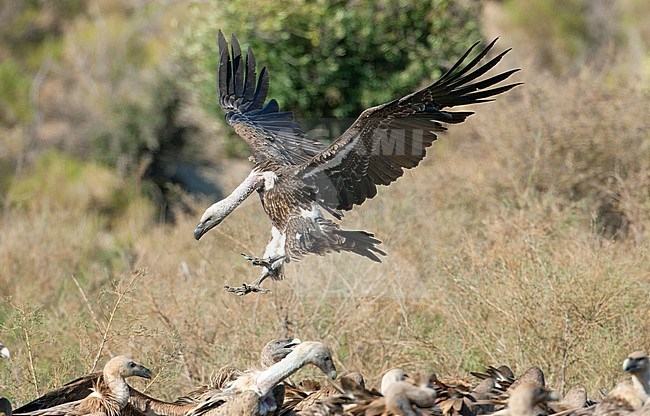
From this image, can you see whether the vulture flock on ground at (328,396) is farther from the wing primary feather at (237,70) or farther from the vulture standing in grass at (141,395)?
the wing primary feather at (237,70)

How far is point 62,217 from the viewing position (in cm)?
1128

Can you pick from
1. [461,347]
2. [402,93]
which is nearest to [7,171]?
[402,93]

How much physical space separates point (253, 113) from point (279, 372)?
308cm

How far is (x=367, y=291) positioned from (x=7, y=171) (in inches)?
380

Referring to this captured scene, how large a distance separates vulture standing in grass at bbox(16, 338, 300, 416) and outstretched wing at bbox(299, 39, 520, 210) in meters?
1.27

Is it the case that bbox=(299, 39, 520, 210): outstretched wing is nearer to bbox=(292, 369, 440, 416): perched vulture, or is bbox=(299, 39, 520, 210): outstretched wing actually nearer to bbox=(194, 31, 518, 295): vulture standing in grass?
bbox=(194, 31, 518, 295): vulture standing in grass

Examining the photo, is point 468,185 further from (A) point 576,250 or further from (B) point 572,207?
(A) point 576,250

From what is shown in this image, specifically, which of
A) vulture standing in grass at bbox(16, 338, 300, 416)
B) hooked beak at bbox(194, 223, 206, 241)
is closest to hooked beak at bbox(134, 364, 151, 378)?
vulture standing in grass at bbox(16, 338, 300, 416)

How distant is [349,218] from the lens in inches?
349

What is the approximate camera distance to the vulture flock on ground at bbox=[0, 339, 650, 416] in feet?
15.0

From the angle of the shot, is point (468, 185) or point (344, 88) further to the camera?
point (344, 88)

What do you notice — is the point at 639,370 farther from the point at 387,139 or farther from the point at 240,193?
the point at 240,193

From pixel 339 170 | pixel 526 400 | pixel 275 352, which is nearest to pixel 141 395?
pixel 275 352

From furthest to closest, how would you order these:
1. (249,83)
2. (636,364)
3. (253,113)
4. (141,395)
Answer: (249,83) < (253,113) < (141,395) < (636,364)
